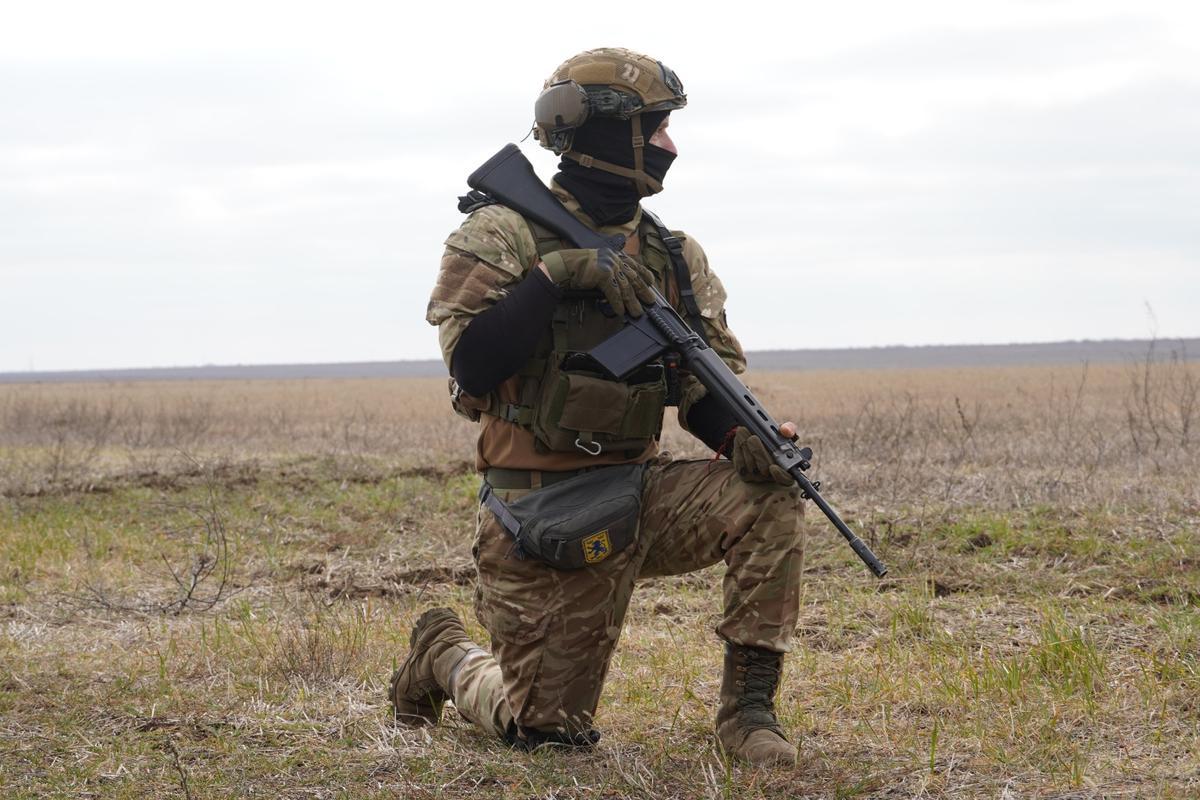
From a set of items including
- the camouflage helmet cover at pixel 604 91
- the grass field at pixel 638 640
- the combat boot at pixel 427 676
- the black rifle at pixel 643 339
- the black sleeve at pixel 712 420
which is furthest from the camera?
the combat boot at pixel 427 676

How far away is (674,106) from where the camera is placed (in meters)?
4.26

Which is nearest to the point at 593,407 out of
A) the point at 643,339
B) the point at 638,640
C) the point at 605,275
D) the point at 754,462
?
the point at 643,339

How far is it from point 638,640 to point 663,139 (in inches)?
91.2

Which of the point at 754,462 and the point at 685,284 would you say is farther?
the point at 685,284

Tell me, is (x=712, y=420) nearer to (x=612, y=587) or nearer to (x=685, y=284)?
(x=685, y=284)

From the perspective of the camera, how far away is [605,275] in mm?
3975

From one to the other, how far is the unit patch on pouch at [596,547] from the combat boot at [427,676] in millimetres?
769

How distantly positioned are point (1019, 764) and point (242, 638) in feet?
11.2

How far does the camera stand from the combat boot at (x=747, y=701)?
3.87 meters

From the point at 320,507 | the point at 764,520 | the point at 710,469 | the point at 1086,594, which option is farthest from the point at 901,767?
the point at 320,507

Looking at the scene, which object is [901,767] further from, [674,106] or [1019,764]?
[674,106]

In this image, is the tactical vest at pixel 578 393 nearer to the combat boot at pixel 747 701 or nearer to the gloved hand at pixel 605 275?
the gloved hand at pixel 605 275

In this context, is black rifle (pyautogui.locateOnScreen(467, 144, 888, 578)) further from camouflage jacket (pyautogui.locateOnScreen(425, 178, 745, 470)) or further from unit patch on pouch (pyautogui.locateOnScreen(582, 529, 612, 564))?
unit patch on pouch (pyautogui.locateOnScreen(582, 529, 612, 564))

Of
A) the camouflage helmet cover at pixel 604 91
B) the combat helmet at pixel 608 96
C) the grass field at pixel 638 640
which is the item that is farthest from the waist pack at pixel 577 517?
the camouflage helmet cover at pixel 604 91
